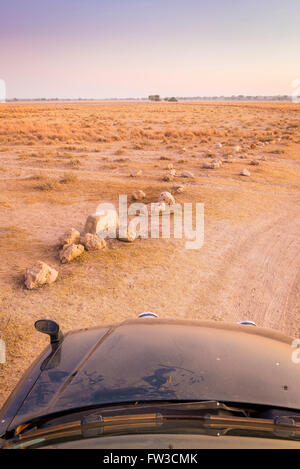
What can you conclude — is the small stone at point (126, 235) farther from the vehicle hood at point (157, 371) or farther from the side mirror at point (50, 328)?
the side mirror at point (50, 328)

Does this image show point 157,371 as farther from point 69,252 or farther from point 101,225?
point 101,225

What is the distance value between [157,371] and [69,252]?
4.88 meters

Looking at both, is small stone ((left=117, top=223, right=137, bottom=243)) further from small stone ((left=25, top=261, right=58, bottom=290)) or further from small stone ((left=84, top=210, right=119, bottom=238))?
small stone ((left=25, top=261, right=58, bottom=290))

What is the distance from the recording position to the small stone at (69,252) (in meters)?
6.81

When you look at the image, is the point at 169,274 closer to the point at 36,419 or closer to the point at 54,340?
the point at 54,340

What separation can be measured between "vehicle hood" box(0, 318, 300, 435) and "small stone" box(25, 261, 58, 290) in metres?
3.33

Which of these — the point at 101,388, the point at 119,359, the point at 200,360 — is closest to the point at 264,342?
the point at 200,360

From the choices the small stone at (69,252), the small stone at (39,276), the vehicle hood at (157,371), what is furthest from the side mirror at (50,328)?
the small stone at (69,252)

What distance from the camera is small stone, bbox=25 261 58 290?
5.95 m

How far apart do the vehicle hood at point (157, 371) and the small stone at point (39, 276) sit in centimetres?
333

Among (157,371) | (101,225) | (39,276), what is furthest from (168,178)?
(157,371)

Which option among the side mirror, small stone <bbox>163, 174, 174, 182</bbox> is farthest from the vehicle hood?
small stone <bbox>163, 174, 174, 182</bbox>

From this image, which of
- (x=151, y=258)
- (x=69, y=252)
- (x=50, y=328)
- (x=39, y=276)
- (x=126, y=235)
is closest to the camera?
(x=50, y=328)

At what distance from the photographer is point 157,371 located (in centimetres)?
222
